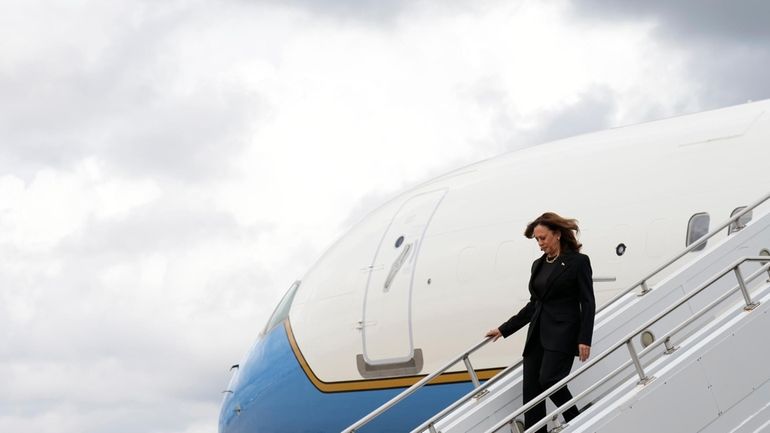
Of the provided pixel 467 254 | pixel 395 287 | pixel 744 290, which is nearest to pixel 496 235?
pixel 467 254

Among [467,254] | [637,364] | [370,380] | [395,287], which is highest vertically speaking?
[395,287]

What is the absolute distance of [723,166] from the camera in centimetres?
880

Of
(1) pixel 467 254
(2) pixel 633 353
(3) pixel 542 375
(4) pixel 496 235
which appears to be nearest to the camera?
(2) pixel 633 353

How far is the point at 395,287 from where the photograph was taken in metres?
11.1

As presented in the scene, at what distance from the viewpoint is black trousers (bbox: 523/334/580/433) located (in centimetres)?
692

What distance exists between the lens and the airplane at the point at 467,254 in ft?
29.3

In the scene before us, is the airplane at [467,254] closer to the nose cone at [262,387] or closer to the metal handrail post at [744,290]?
the nose cone at [262,387]

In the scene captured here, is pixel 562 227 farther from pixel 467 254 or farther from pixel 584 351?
pixel 467 254

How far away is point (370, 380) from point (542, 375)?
434cm

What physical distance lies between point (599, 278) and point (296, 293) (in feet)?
16.0

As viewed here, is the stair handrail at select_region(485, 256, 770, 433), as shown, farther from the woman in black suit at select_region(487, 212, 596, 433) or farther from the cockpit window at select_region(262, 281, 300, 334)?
the cockpit window at select_region(262, 281, 300, 334)

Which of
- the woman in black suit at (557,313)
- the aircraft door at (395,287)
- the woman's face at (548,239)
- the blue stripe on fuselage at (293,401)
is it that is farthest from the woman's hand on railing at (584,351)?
the aircraft door at (395,287)

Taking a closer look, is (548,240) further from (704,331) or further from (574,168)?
(574,168)

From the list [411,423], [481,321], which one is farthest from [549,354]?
[411,423]
